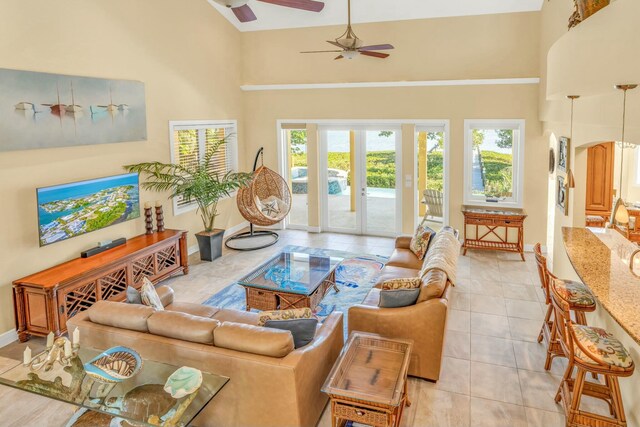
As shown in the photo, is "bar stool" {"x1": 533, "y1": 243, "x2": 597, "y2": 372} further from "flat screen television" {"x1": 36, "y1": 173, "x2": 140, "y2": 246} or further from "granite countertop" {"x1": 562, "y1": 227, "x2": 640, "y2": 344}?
"flat screen television" {"x1": 36, "y1": 173, "x2": 140, "y2": 246}

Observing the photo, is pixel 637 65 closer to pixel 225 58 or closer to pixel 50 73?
pixel 50 73

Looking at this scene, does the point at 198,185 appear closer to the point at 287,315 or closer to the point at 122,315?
the point at 122,315

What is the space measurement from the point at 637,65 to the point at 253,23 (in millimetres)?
7831

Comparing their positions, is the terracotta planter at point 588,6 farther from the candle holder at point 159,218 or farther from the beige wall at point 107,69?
the candle holder at point 159,218

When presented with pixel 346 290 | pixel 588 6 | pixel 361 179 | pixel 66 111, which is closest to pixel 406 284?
pixel 346 290

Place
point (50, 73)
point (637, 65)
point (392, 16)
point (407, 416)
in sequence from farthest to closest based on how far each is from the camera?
point (392, 16) → point (50, 73) → point (407, 416) → point (637, 65)

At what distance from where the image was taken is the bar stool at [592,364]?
3299 mm

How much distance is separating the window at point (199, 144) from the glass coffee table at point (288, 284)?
2777mm

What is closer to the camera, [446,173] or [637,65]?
[637,65]

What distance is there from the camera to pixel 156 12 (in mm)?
7312

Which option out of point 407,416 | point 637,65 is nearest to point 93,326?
point 407,416

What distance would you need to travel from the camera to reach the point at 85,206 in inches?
239

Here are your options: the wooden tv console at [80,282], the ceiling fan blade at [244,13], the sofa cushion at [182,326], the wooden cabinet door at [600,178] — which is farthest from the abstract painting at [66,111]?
the wooden cabinet door at [600,178]

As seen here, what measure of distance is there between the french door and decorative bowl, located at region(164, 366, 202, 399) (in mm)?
6543
